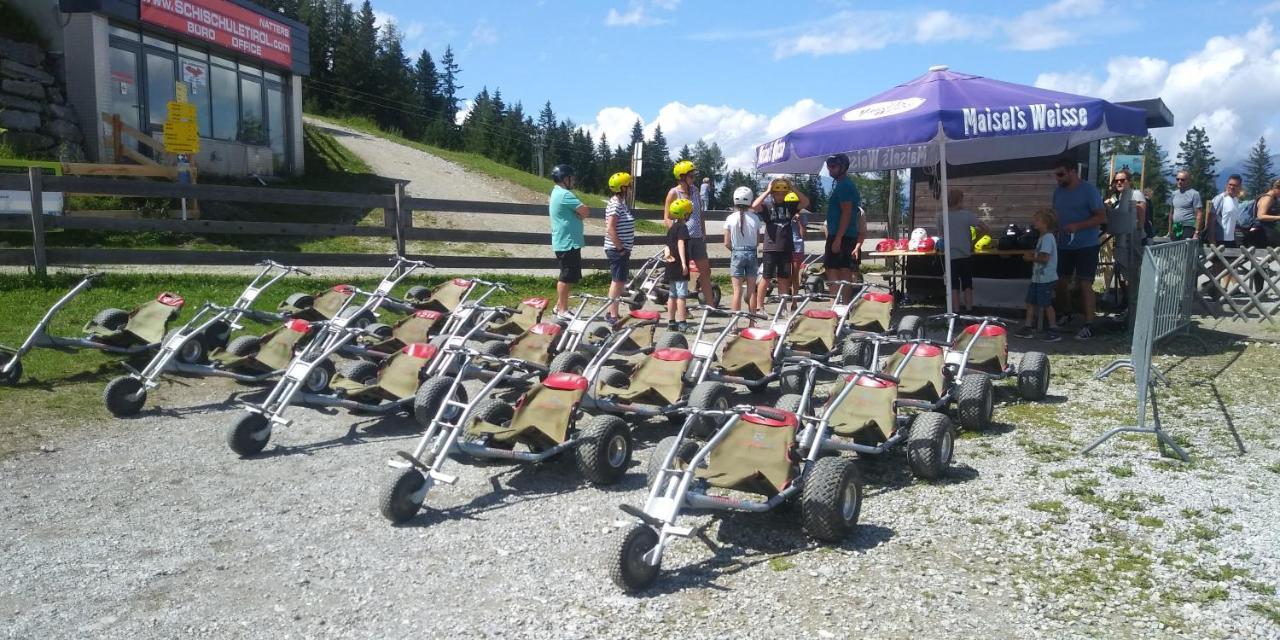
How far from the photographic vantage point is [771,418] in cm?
448

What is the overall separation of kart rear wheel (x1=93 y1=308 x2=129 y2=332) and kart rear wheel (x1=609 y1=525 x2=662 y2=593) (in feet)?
19.0

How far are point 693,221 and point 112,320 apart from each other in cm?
555

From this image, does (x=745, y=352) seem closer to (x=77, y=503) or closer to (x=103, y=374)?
(x=77, y=503)

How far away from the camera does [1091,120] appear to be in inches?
323

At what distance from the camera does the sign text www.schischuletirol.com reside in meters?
8.13

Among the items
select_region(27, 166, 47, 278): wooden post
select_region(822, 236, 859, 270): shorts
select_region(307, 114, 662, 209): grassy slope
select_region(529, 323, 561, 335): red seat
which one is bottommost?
select_region(529, 323, 561, 335): red seat

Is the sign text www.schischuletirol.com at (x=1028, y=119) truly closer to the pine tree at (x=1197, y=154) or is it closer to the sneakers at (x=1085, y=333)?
the sneakers at (x=1085, y=333)

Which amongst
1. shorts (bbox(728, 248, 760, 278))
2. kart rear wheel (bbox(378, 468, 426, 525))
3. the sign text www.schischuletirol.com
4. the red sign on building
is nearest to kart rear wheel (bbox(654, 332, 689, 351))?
shorts (bbox(728, 248, 760, 278))

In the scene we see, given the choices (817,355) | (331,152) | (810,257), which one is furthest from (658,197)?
(817,355)

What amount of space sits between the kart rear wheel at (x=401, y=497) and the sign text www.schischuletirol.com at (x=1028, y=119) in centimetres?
597

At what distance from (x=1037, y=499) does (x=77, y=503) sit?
502cm

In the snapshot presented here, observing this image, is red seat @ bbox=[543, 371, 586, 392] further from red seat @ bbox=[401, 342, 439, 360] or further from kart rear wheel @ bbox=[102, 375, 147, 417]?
kart rear wheel @ bbox=[102, 375, 147, 417]

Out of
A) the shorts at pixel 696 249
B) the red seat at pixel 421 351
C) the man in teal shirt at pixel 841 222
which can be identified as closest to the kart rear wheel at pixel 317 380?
the red seat at pixel 421 351

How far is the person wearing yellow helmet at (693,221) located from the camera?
9500mm
